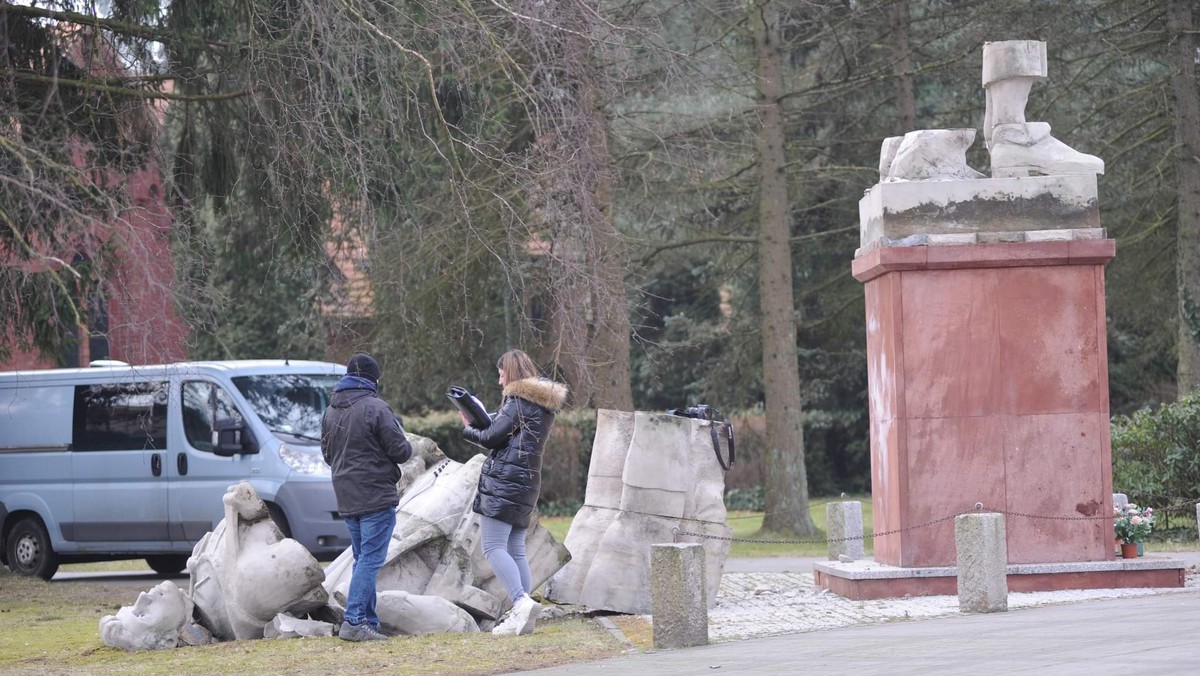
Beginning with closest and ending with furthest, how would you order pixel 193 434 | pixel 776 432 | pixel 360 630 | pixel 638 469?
pixel 360 630, pixel 638 469, pixel 193 434, pixel 776 432

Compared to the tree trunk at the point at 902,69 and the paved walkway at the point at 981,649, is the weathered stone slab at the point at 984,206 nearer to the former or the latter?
the paved walkway at the point at 981,649

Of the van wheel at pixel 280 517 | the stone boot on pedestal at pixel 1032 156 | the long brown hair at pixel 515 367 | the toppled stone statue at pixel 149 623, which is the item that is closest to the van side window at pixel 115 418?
the van wheel at pixel 280 517

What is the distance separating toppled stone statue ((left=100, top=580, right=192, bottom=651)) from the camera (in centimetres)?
995

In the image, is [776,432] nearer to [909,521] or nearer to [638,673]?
[909,521]

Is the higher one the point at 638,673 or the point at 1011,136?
the point at 1011,136

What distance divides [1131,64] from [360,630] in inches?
612

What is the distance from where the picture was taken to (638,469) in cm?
1123

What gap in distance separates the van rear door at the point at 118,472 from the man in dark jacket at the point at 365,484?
6.68m

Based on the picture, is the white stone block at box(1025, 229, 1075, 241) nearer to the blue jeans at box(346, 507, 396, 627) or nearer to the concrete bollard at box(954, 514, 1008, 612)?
Result: the concrete bollard at box(954, 514, 1008, 612)

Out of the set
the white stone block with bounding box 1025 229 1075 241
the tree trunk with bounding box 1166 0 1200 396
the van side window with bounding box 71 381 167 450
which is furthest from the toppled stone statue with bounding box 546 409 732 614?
the tree trunk with bounding box 1166 0 1200 396

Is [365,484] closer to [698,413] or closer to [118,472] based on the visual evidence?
[698,413]

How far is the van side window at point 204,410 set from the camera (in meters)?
15.9

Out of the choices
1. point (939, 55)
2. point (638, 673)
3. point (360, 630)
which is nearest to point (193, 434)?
point (360, 630)

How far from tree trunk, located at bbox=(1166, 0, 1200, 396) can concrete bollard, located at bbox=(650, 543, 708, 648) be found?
42.1ft
